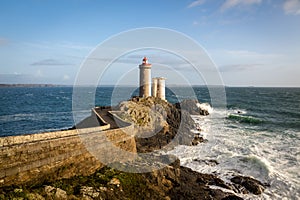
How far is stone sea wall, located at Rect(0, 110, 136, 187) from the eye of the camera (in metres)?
7.29

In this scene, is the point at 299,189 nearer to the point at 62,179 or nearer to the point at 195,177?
the point at 195,177

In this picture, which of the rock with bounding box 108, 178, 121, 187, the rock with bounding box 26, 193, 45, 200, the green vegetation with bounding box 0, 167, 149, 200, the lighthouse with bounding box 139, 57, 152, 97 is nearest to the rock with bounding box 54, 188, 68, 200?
the green vegetation with bounding box 0, 167, 149, 200

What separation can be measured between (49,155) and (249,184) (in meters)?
10.3

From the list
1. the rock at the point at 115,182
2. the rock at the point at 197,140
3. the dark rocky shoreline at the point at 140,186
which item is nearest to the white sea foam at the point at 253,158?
the rock at the point at 197,140

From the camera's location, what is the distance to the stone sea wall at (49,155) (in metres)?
7.29

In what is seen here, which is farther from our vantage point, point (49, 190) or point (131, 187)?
point (131, 187)

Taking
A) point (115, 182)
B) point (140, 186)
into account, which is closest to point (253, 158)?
point (140, 186)

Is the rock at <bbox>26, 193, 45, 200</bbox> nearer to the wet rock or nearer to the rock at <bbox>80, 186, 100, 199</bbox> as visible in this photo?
the rock at <bbox>80, 186, 100, 199</bbox>

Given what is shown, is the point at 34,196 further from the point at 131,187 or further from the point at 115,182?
the point at 131,187

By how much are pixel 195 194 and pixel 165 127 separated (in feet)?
35.0

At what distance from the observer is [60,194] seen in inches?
289

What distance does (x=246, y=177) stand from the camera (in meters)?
13.3

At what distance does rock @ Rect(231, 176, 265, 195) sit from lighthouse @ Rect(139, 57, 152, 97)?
47.3 ft

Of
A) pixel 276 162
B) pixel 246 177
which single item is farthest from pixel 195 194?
pixel 276 162
